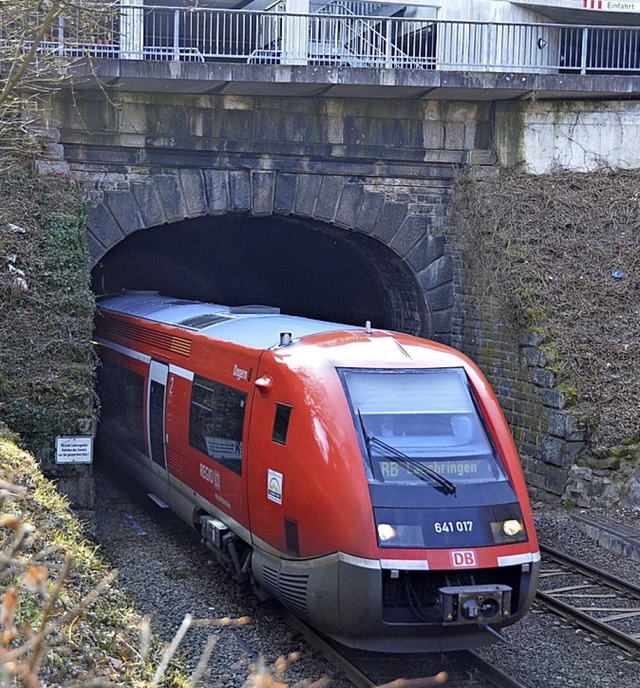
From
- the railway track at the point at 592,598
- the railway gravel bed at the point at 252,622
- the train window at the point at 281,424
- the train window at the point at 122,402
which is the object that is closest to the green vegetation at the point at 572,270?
the railway gravel bed at the point at 252,622

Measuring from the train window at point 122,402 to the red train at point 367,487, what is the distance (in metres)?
2.71

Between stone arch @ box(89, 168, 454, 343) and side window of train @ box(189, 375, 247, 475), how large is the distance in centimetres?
569

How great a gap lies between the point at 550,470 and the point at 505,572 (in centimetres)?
616

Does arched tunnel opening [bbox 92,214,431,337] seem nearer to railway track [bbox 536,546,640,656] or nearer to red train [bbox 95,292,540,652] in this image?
railway track [bbox 536,546,640,656]

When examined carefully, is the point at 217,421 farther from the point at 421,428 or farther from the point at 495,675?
the point at 495,675

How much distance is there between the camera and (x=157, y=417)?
1114cm

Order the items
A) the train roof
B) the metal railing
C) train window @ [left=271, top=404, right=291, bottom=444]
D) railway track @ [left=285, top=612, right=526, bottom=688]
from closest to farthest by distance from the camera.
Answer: railway track @ [left=285, top=612, right=526, bottom=688] < train window @ [left=271, top=404, right=291, bottom=444] < the train roof < the metal railing

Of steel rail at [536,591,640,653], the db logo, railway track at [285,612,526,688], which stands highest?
the db logo

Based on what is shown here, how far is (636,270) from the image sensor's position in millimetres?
14539


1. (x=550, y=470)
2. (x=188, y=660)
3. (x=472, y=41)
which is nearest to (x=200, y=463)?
(x=188, y=660)

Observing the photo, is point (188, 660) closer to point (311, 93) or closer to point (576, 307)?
point (576, 307)

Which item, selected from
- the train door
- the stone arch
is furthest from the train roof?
the stone arch

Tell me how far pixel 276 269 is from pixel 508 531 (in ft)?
50.1

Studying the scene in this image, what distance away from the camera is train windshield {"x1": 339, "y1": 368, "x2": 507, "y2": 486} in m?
7.31
